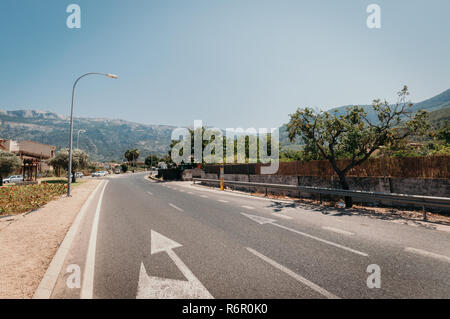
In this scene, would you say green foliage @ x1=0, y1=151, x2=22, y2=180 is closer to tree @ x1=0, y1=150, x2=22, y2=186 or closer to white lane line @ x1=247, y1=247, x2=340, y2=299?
tree @ x1=0, y1=150, x2=22, y2=186

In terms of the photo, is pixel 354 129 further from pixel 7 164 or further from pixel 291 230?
pixel 7 164

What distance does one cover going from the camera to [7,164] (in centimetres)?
2541

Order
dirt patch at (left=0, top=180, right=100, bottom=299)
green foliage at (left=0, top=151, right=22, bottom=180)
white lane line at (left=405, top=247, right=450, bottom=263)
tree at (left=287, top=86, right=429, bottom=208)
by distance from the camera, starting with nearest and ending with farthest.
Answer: dirt patch at (left=0, top=180, right=100, bottom=299)
white lane line at (left=405, top=247, right=450, bottom=263)
tree at (left=287, top=86, right=429, bottom=208)
green foliage at (left=0, top=151, right=22, bottom=180)

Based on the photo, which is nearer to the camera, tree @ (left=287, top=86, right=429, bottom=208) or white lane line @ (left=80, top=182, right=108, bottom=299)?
white lane line @ (left=80, top=182, right=108, bottom=299)

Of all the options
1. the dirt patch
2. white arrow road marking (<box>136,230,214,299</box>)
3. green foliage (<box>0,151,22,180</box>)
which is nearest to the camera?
white arrow road marking (<box>136,230,214,299</box>)

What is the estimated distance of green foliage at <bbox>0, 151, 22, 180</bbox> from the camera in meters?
25.2

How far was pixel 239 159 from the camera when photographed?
125 ft

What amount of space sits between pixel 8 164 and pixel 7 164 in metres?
0.09

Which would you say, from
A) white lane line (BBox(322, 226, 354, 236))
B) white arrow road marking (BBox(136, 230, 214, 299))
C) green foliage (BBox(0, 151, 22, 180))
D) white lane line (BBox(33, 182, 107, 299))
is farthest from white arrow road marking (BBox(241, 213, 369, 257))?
green foliage (BBox(0, 151, 22, 180))

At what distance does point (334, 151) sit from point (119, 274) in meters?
13.9

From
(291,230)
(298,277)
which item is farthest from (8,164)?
(298,277)

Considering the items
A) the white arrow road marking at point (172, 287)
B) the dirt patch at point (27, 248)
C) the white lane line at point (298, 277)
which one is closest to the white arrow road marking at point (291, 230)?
the white lane line at point (298, 277)

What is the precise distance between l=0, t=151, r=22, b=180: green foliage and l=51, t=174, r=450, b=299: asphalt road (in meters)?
28.1
